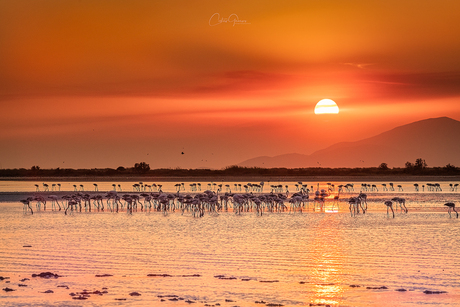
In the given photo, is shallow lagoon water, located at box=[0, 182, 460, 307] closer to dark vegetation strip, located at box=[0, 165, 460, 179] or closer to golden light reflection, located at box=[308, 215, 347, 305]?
golden light reflection, located at box=[308, 215, 347, 305]

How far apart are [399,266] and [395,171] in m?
111

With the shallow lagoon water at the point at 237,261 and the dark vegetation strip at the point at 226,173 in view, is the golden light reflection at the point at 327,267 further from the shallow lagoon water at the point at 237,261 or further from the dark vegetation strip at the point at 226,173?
the dark vegetation strip at the point at 226,173

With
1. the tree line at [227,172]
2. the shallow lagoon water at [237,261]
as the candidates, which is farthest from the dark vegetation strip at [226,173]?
the shallow lagoon water at [237,261]

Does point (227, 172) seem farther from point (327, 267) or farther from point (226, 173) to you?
point (327, 267)

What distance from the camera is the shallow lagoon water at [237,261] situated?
11.4m

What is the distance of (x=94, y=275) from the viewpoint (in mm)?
13523

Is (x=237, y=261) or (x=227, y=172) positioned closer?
(x=237, y=261)

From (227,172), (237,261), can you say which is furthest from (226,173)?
(237,261)

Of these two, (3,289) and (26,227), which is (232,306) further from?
(26,227)

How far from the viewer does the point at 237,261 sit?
50.6ft

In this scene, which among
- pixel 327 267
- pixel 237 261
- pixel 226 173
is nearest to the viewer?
pixel 327 267

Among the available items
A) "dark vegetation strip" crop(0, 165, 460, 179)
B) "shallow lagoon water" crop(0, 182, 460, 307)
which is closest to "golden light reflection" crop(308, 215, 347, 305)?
"shallow lagoon water" crop(0, 182, 460, 307)

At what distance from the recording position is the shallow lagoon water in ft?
37.4

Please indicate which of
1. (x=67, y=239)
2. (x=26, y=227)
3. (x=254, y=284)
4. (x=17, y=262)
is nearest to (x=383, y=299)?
(x=254, y=284)
